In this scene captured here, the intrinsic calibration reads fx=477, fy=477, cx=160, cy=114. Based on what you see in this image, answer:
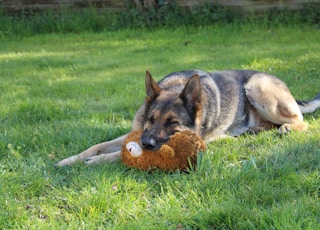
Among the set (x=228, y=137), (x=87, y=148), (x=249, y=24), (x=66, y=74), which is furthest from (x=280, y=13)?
(x=87, y=148)

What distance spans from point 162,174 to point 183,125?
0.57 metres

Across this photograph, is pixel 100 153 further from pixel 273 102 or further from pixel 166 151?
pixel 273 102

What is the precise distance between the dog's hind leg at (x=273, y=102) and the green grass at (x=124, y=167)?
0.20m

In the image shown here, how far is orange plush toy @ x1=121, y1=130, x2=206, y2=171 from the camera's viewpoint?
346 centimetres

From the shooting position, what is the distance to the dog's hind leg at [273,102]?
4.65m

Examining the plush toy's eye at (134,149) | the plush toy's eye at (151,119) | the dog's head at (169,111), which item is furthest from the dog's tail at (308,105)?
the plush toy's eye at (134,149)

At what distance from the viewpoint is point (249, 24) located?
34.3ft

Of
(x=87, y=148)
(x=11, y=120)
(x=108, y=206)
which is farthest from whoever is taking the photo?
(x=11, y=120)

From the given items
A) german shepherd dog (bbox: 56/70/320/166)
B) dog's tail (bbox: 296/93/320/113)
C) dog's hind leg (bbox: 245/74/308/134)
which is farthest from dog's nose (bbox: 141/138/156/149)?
dog's tail (bbox: 296/93/320/113)

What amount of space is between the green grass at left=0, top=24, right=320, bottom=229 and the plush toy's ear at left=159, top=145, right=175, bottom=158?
0.45 feet

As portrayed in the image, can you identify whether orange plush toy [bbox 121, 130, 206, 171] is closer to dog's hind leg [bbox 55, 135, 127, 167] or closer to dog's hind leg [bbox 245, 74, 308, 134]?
dog's hind leg [bbox 55, 135, 127, 167]

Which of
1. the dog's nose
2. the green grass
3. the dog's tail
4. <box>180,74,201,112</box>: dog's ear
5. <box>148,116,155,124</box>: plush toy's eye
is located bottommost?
the dog's tail

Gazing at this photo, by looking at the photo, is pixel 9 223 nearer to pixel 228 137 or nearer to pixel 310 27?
pixel 228 137

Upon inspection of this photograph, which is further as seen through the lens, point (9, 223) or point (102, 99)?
point (102, 99)
